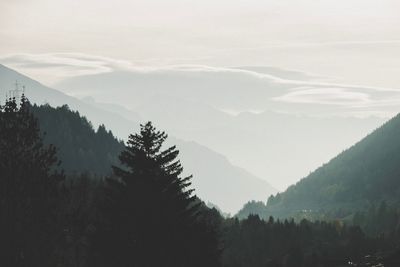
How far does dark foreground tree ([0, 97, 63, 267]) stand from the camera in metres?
41.1

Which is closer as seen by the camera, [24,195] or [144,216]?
[144,216]

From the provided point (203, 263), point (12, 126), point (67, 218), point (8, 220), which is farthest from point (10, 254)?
point (203, 263)

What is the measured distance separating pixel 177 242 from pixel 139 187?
12.1 feet

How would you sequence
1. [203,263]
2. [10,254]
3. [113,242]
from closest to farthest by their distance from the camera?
1. [113,242]
2. [10,254]
3. [203,263]

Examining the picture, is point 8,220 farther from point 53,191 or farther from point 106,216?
point 106,216

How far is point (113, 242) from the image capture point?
36.5 meters

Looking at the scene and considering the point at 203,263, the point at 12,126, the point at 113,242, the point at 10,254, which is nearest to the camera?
the point at 113,242

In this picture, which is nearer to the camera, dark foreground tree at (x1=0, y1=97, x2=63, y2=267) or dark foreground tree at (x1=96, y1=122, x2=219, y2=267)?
dark foreground tree at (x1=96, y1=122, x2=219, y2=267)

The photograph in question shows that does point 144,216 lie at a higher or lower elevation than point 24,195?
lower

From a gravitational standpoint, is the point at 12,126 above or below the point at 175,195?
above

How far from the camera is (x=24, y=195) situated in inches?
1638

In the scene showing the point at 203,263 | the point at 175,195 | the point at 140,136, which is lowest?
the point at 203,263

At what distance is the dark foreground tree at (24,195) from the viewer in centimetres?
4109

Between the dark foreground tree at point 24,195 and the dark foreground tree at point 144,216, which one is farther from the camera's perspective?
the dark foreground tree at point 24,195
